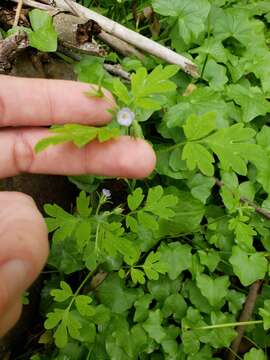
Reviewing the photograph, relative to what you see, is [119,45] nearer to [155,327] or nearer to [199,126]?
[199,126]

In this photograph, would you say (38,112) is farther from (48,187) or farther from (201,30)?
(201,30)

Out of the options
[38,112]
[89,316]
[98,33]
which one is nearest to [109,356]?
[89,316]

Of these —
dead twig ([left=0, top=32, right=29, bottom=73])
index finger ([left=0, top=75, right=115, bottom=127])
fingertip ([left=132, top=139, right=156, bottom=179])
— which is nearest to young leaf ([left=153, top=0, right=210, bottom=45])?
dead twig ([left=0, top=32, right=29, bottom=73])

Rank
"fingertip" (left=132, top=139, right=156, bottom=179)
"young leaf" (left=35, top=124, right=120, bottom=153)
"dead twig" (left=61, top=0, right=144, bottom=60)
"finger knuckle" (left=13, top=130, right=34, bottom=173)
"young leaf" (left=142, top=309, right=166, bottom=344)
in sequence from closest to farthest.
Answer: "young leaf" (left=35, top=124, right=120, bottom=153)
"fingertip" (left=132, top=139, right=156, bottom=179)
"finger knuckle" (left=13, top=130, right=34, bottom=173)
"young leaf" (left=142, top=309, right=166, bottom=344)
"dead twig" (left=61, top=0, right=144, bottom=60)

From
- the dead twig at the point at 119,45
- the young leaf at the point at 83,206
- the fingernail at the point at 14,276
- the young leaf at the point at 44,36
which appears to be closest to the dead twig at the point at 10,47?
the young leaf at the point at 44,36

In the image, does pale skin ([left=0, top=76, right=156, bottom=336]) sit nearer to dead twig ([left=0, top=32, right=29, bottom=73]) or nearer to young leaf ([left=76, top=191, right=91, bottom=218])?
young leaf ([left=76, top=191, right=91, bottom=218])

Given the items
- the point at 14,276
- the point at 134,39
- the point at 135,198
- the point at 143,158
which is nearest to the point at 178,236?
the point at 135,198
